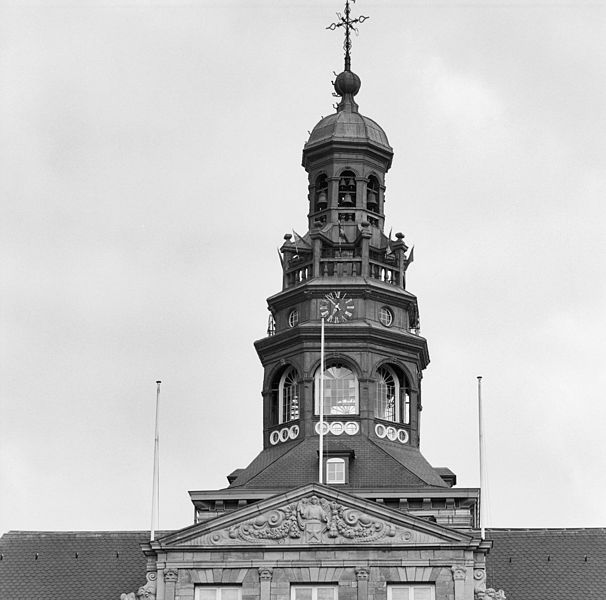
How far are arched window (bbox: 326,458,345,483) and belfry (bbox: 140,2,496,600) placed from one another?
0.07m

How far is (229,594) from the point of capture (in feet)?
351

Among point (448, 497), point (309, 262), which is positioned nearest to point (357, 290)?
point (309, 262)

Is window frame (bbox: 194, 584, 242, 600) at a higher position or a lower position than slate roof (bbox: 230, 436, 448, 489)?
lower

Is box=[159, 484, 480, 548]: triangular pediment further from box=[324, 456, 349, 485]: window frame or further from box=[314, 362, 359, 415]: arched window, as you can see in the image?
box=[314, 362, 359, 415]: arched window

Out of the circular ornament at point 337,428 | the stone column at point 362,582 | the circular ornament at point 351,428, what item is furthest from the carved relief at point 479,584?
the circular ornament at point 337,428

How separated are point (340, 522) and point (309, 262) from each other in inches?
762

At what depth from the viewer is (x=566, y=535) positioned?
115 meters

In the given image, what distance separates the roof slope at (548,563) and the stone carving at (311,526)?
7.24 m

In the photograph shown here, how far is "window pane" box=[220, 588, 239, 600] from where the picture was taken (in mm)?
106812

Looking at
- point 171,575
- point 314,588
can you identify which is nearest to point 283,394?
point 171,575

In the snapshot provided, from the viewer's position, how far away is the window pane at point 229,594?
350 ft

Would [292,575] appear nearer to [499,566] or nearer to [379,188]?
[499,566]

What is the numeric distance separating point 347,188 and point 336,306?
696 centimetres

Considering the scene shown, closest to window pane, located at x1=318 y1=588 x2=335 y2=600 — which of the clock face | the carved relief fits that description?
the carved relief
